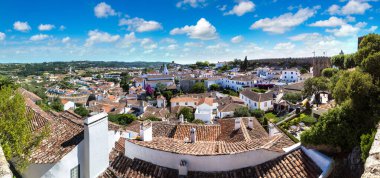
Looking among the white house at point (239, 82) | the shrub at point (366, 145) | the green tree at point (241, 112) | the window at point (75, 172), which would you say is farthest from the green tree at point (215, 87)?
the shrub at point (366, 145)

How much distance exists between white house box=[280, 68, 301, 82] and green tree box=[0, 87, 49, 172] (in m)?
83.5

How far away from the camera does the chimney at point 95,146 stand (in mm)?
9234

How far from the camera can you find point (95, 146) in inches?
373

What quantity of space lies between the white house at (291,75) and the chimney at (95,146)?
3201 inches

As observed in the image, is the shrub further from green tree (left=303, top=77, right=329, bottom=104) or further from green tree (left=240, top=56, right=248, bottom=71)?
green tree (left=240, top=56, right=248, bottom=71)

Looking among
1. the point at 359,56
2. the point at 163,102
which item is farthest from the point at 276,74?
the point at 359,56

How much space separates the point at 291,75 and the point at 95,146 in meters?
82.9

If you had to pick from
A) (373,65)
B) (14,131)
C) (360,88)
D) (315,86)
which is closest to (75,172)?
(14,131)

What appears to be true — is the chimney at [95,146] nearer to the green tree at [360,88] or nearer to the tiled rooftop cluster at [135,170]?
the tiled rooftop cluster at [135,170]

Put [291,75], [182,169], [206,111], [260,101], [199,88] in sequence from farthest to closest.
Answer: [291,75] → [199,88] → [260,101] → [206,111] → [182,169]

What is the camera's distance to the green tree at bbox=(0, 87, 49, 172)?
7672 millimetres

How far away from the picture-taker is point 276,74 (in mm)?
94500

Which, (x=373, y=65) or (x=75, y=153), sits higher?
(x=373, y=65)

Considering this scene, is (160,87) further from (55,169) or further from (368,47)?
(368,47)
